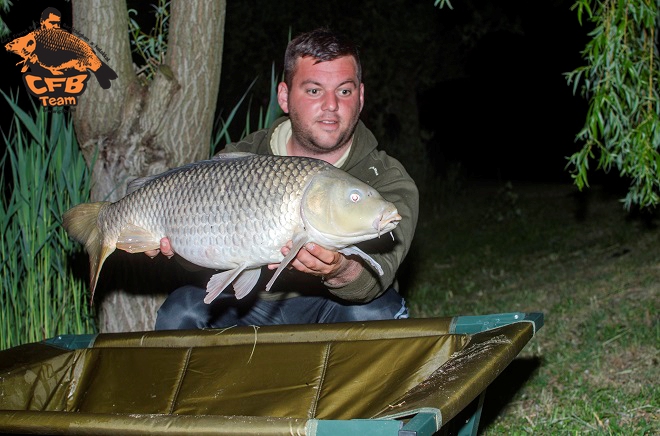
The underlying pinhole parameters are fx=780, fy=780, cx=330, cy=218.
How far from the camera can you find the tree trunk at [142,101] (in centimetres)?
278

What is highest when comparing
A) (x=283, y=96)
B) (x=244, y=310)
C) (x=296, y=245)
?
(x=283, y=96)

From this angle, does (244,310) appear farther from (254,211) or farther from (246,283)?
(254,211)

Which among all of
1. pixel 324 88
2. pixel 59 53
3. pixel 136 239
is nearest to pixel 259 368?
pixel 136 239

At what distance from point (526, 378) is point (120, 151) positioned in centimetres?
170

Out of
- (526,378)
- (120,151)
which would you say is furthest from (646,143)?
(120,151)

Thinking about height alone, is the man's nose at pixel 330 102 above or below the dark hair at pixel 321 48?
below

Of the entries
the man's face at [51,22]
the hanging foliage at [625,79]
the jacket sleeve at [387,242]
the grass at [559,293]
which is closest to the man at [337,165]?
the jacket sleeve at [387,242]

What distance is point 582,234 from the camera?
20.4 ft

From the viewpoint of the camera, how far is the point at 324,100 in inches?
94.3

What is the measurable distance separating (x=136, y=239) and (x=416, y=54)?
646cm

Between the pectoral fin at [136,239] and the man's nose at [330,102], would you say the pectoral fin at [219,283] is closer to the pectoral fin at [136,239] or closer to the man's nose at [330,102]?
the pectoral fin at [136,239]

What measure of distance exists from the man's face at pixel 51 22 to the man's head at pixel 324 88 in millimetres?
1261

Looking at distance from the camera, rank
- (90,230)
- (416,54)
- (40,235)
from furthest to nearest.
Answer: (416,54) < (40,235) < (90,230)

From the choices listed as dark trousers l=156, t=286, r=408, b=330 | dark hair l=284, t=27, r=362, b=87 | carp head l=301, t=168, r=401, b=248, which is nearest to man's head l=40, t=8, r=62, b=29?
dark hair l=284, t=27, r=362, b=87
